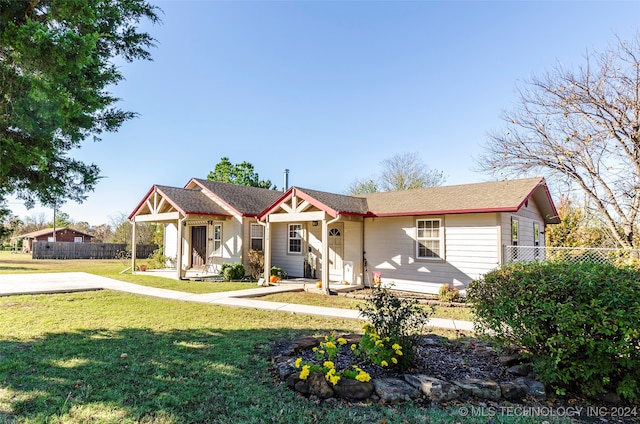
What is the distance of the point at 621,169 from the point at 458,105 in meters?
5.87

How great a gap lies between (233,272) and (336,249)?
444 cm

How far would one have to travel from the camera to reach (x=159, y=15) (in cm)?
622

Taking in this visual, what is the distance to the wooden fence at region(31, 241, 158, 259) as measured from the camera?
2941 centimetres

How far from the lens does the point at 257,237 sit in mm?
15305

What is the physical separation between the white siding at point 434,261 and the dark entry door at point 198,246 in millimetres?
8607

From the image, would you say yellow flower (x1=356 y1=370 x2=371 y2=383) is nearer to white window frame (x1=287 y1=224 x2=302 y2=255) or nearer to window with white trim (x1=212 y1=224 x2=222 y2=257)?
white window frame (x1=287 y1=224 x2=302 y2=255)

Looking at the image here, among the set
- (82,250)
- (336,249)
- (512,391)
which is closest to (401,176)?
(336,249)

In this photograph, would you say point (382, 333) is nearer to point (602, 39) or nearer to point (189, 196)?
point (602, 39)

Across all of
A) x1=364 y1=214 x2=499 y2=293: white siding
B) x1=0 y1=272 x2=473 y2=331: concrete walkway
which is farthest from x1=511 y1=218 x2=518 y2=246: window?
x1=0 y1=272 x2=473 y2=331: concrete walkway

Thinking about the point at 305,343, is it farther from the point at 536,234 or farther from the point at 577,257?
the point at 536,234

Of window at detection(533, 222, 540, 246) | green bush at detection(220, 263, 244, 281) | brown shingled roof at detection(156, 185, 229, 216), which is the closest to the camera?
window at detection(533, 222, 540, 246)

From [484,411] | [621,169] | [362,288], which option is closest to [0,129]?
[484,411]

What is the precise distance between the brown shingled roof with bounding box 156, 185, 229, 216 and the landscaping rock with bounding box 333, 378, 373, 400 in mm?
11841

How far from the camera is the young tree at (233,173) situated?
1308 inches
